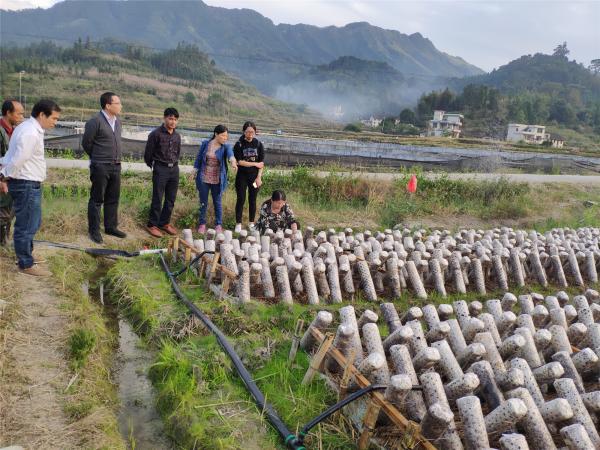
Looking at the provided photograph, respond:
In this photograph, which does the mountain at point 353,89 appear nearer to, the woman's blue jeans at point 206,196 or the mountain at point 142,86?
the mountain at point 142,86

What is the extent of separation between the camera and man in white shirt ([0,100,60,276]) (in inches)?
181

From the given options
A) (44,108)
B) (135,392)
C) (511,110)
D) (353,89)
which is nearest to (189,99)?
(511,110)

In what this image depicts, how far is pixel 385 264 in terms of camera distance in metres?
6.19

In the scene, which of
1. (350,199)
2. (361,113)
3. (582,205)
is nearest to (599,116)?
(361,113)

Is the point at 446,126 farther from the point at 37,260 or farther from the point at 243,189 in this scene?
the point at 37,260

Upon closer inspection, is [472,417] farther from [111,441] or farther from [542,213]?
[542,213]

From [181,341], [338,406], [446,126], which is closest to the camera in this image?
[338,406]

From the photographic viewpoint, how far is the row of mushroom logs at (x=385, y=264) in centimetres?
554

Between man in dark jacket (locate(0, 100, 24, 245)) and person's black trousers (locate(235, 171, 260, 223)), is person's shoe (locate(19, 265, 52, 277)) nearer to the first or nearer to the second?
man in dark jacket (locate(0, 100, 24, 245))

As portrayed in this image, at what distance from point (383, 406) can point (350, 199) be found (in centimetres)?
831

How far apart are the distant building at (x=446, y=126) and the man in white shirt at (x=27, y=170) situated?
59.5 meters

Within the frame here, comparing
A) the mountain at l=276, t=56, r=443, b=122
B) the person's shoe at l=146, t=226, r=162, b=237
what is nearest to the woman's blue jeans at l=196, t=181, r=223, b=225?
the person's shoe at l=146, t=226, r=162, b=237

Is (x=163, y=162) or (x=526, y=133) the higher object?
(x=526, y=133)

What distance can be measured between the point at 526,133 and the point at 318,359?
219ft
